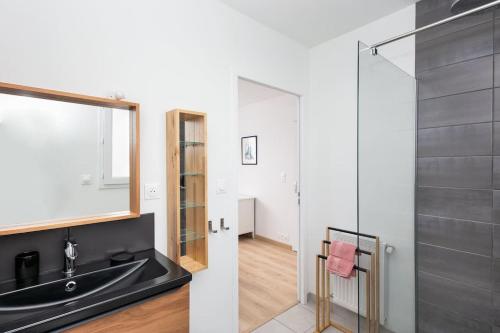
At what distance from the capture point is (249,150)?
4988 millimetres

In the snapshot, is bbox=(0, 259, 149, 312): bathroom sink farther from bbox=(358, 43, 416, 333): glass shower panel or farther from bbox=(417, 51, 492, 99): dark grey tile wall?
bbox=(417, 51, 492, 99): dark grey tile wall

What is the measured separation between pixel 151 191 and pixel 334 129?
1750mm

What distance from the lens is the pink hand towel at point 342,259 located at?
1.96 metres

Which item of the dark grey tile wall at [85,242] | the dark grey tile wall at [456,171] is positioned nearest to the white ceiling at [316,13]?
the dark grey tile wall at [456,171]

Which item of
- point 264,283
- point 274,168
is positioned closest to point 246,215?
point 274,168

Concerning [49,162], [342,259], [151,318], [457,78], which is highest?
[457,78]

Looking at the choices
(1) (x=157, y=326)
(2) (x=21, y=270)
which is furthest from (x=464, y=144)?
(2) (x=21, y=270)

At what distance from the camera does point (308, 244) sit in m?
2.62

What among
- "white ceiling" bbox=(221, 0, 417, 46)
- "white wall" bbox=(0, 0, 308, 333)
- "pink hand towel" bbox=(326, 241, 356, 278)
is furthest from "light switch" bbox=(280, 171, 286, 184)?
"white ceiling" bbox=(221, 0, 417, 46)

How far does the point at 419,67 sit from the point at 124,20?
5.62 feet

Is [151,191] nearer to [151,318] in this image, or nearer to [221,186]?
[221,186]

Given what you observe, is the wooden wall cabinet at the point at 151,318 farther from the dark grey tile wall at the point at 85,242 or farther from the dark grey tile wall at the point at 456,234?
the dark grey tile wall at the point at 456,234

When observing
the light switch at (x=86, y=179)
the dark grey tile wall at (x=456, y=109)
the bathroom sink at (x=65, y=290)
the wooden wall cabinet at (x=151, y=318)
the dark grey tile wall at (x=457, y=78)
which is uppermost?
the dark grey tile wall at (x=457, y=78)

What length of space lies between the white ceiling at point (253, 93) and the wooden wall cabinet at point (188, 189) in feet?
7.45
